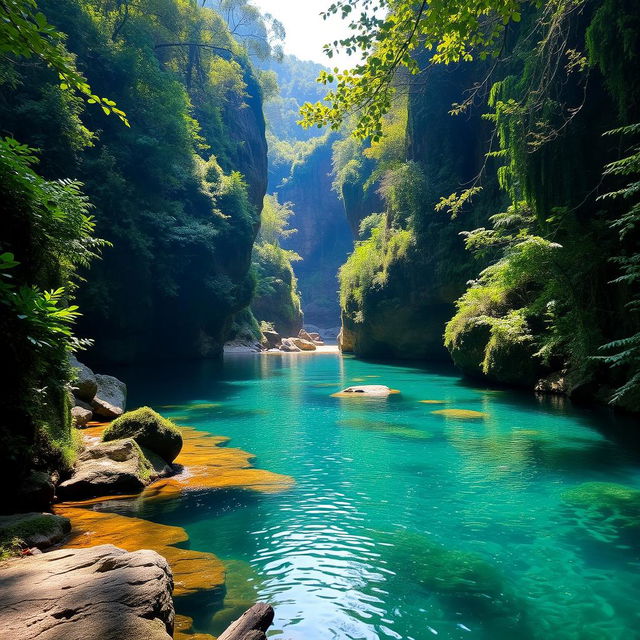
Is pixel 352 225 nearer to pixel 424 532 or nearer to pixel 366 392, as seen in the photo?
pixel 366 392

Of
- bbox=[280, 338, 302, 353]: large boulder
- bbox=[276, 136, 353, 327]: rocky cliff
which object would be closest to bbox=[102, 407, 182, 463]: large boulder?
bbox=[280, 338, 302, 353]: large boulder

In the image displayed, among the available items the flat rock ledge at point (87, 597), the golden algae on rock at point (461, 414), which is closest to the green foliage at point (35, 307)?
the flat rock ledge at point (87, 597)

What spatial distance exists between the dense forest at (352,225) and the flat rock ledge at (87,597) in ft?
1.09

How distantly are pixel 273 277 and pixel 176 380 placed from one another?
33.0 m

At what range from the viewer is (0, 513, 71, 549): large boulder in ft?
14.0

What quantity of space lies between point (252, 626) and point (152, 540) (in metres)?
2.57

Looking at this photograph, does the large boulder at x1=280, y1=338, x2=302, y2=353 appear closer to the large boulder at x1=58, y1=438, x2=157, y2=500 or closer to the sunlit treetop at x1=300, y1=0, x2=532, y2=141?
the large boulder at x1=58, y1=438, x2=157, y2=500

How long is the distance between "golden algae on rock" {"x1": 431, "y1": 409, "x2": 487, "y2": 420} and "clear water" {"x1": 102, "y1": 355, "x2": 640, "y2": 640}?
1.62 feet

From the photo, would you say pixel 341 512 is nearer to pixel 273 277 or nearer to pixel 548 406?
pixel 548 406

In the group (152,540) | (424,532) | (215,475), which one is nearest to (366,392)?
(215,475)

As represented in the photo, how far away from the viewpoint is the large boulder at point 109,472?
629 cm

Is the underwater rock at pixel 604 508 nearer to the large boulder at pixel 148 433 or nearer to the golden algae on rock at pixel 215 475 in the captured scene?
the golden algae on rock at pixel 215 475

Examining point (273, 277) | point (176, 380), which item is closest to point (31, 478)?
point (176, 380)

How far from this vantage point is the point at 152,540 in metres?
5.00
